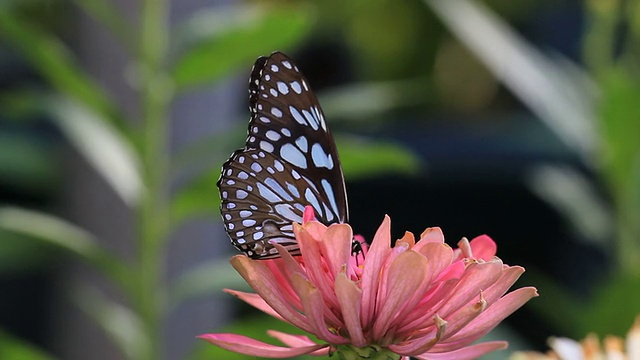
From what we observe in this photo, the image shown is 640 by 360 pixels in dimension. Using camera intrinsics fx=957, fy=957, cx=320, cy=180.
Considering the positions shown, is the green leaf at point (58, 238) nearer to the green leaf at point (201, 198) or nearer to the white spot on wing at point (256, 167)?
the green leaf at point (201, 198)

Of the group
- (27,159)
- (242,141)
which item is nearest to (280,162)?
(242,141)

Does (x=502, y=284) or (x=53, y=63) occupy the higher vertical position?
(x=53, y=63)

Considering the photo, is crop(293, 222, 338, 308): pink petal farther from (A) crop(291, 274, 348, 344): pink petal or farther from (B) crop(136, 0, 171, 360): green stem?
(B) crop(136, 0, 171, 360): green stem

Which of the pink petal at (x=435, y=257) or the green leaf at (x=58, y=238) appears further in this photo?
the green leaf at (x=58, y=238)

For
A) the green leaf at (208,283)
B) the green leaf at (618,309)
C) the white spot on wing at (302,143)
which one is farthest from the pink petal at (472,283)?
the green leaf at (208,283)

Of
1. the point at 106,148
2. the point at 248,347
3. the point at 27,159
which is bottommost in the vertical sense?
the point at 248,347

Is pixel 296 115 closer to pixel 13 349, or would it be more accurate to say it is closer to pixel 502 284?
pixel 502 284

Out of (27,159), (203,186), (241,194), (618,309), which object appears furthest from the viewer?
(27,159)

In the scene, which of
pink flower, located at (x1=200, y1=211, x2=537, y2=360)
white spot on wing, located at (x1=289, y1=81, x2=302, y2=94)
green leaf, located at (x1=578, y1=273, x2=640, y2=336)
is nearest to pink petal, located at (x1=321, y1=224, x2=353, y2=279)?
pink flower, located at (x1=200, y1=211, x2=537, y2=360)
